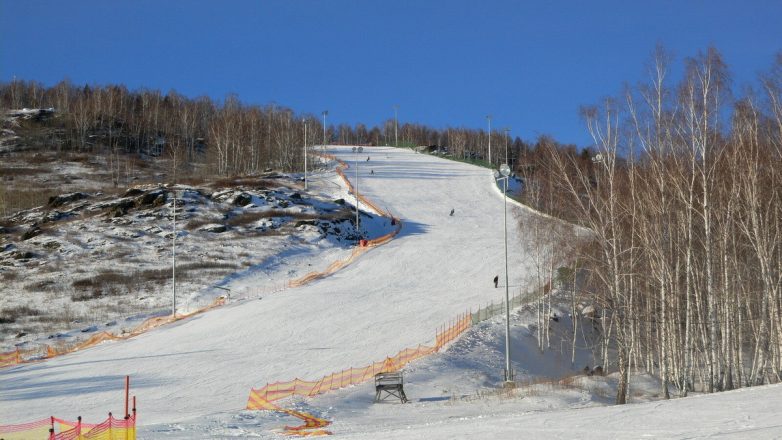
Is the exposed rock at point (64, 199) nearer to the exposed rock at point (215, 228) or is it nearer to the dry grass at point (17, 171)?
the exposed rock at point (215, 228)

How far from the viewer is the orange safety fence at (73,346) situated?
4006 cm

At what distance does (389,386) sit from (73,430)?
36.3 ft

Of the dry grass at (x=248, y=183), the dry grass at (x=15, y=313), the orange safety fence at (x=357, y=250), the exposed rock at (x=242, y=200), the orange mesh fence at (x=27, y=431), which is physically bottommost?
the orange mesh fence at (x=27, y=431)

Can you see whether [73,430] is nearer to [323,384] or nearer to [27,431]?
[27,431]

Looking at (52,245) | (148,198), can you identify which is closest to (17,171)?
(148,198)

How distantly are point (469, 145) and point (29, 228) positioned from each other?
114501 millimetres

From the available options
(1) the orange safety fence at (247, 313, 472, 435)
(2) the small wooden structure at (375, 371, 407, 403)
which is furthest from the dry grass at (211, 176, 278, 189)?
(2) the small wooden structure at (375, 371, 407, 403)

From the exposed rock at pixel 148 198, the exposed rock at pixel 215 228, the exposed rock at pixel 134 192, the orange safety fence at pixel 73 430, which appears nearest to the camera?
the orange safety fence at pixel 73 430

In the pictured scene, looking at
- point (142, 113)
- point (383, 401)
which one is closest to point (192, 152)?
point (142, 113)

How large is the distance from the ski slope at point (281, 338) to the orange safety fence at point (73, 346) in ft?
4.93

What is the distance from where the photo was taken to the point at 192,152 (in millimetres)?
143250

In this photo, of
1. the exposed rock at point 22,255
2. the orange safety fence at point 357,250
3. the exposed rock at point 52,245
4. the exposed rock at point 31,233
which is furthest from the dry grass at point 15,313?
the exposed rock at point 31,233

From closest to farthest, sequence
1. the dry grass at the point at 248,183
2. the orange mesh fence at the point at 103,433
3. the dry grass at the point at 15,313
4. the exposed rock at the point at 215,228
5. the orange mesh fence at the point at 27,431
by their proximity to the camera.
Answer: the orange mesh fence at the point at 103,433 < the orange mesh fence at the point at 27,431 < the dry grass at the point at 15,313 < the exposed rock at the point at 215,228 < the dry grass at the point at 248,183

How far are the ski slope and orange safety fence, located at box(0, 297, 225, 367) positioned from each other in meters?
1.50
